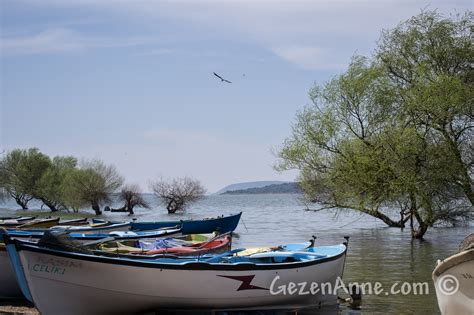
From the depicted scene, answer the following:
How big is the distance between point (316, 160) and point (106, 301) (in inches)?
812

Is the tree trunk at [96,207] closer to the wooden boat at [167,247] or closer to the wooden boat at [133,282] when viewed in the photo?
the wooden boat at [167,247]

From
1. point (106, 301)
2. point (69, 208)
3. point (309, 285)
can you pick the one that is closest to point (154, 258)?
point (106, 301)

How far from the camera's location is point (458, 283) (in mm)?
10172

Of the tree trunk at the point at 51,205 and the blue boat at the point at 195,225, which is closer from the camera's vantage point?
the blue boat at the point at 195,225

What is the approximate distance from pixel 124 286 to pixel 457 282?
6.19 m

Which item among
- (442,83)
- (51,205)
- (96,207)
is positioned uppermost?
(442,83)

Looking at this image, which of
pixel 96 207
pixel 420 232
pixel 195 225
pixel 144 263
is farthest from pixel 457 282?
pixel 96 207

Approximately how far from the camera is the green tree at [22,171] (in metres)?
74.4

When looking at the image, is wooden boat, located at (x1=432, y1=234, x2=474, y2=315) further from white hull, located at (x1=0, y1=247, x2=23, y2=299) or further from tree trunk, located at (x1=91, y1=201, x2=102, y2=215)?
tree trunk, located at (x1=91, y1=201, x2=102, y2=215)

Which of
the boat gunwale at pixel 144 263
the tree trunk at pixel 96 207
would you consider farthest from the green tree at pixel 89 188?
the boat gunwale at pixel 144 263

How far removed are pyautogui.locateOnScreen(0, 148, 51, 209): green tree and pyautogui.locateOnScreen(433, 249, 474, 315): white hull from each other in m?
68.1

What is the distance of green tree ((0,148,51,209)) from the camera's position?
74438mm

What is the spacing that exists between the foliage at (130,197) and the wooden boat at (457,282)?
58127mm

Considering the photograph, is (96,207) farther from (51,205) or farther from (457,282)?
(457,282)
